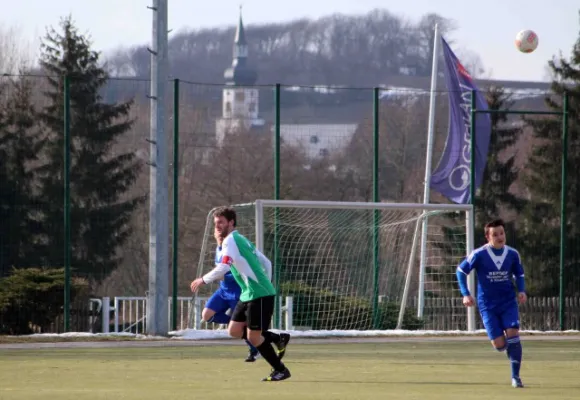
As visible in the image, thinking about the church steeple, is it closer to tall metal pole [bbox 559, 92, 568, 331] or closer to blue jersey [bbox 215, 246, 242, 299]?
tall metal pole [bbox 559, 92, 568, 331]

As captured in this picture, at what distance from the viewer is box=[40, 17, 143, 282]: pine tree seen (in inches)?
991

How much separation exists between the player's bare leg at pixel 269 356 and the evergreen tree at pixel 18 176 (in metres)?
11.8

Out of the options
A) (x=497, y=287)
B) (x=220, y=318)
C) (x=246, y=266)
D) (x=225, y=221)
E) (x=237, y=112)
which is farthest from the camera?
(x=237, y=112)

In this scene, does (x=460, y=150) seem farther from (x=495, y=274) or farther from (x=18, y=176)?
(x=495, y=274)

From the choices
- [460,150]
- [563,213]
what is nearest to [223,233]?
[460,150]

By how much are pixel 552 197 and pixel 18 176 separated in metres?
13.0

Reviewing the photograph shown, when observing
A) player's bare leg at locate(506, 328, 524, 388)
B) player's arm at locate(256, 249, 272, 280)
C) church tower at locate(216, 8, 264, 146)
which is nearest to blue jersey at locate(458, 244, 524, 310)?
player's bare leg at locate(506, 328, 524, 388)

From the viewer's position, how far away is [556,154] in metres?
29.9

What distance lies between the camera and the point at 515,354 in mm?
11461

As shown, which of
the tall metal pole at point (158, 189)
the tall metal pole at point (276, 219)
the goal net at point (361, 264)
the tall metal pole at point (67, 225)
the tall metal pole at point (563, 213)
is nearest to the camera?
the tall metal pole at point (158, 189)

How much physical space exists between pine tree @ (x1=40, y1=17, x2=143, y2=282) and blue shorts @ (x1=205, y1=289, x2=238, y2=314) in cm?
1029

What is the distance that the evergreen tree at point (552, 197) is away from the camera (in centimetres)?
2558

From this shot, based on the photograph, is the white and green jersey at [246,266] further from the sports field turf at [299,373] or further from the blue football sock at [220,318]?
the blue football sock at [220,318]

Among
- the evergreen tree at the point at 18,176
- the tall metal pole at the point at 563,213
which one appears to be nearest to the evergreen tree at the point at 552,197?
the tall metal pole at the point at 563,213
